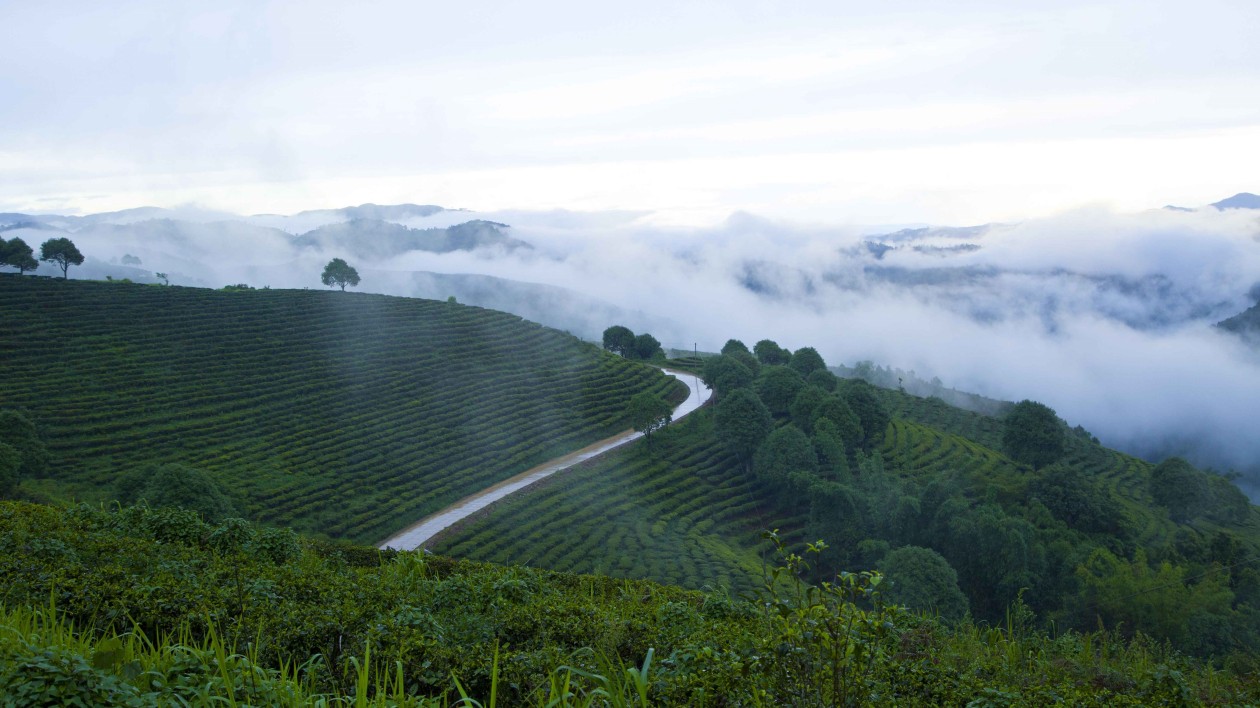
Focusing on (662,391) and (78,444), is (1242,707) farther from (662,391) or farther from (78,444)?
(662,391)

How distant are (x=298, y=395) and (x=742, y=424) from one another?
23843mm

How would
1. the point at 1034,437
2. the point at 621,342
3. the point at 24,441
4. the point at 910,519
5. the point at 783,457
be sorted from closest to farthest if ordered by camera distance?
the point at 24,441 → the point at 910,519 → the point at 783,457 → the point at 1034,437 → the point at 621,342

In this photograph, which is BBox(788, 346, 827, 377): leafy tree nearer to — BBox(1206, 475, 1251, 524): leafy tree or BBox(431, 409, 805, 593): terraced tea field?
BBox(431, 409, 805, 593): terraced tea field

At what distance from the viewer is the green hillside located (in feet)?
97.6

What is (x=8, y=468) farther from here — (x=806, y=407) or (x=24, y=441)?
(x=806, y=407)

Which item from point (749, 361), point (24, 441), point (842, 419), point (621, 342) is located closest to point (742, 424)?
point (842, 419)

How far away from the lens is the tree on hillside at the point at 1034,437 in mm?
43125

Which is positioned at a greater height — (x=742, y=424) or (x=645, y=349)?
(x=645, y=349)

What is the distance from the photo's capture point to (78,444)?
29938 millimetres

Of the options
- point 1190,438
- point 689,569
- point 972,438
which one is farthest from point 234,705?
point 1190,438

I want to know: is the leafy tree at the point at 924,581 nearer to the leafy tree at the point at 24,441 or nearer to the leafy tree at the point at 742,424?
the leafy tree at the point at 742,424

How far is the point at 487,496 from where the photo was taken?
107ft

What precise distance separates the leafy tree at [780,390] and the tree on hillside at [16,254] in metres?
48.3

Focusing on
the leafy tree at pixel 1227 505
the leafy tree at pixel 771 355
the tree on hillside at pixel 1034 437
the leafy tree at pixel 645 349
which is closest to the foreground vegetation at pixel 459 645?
the tree on hillside at pixel 1034 437
